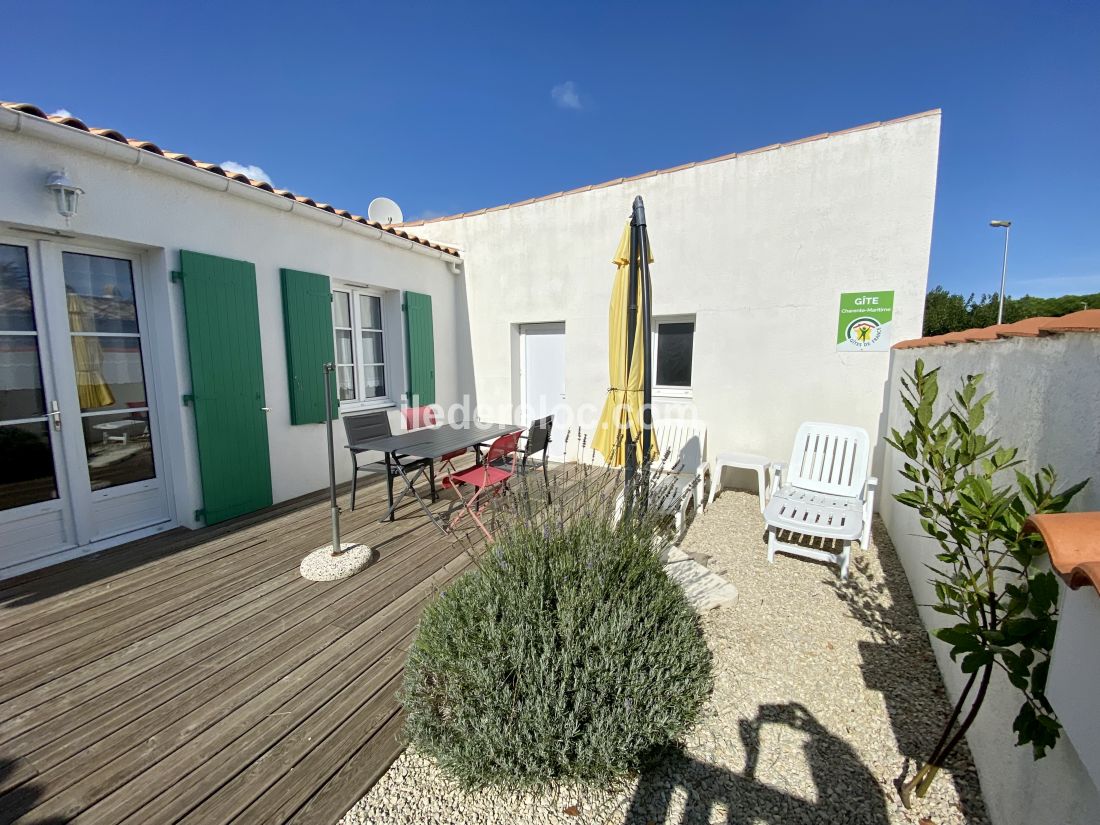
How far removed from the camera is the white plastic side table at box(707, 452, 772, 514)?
460 cm

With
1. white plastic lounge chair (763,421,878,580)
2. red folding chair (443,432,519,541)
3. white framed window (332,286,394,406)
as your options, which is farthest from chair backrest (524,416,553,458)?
white framed window (332,286,394,406)

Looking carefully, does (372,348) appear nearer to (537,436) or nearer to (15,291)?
(537,436)

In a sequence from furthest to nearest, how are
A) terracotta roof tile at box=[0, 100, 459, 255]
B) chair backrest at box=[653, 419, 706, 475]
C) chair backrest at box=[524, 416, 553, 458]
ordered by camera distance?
1. chair backrest at box=[653, 419, 706, 475]
2. chair backrest at box=[524, 416, 553, 458]
3. terracotta roof tile at box=[0, 100, 459, 255]

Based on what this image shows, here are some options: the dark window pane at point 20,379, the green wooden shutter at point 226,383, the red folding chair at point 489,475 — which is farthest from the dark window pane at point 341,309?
the red folding chair at point 489,475

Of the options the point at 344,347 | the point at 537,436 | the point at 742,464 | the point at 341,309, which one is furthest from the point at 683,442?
the point at 341,309

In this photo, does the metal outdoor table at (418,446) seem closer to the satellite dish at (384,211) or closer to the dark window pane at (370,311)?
the dark window pane at (370,311)

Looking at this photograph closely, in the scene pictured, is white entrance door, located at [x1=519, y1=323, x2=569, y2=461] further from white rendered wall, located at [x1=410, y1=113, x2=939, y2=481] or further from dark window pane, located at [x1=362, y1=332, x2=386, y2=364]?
dark window pane, located at [x1=362, y1=332, x2=386, y2=364]

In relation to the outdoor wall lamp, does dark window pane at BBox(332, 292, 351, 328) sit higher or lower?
lower

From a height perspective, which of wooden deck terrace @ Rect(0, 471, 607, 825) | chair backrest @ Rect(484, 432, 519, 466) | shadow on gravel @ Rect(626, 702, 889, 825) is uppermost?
chair backrest @ Rect(484, 432, 519, 466)

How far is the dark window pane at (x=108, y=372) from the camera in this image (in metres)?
3.34

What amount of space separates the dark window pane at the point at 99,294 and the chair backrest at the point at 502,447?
3.20m

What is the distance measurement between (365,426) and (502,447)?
1.47m

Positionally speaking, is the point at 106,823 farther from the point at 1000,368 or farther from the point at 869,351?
the point at 869,351

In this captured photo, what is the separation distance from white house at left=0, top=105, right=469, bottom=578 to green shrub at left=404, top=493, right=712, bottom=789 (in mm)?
3426
